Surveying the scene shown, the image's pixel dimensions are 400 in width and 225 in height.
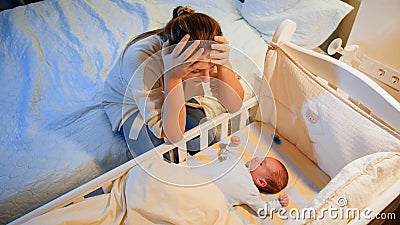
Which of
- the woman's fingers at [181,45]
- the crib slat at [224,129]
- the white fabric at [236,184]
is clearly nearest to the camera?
the woman's fingers at [181,45]

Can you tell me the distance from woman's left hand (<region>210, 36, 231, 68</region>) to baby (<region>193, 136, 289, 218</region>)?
0.36 m

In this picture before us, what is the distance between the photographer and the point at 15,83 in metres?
1.34

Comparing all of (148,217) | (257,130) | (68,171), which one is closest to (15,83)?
(68,171)

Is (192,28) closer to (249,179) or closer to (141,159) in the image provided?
(141,159)

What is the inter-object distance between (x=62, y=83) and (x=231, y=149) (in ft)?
2.61

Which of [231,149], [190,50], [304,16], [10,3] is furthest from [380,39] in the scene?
[10,3]

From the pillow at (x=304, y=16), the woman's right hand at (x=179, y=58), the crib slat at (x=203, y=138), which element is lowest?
the crib slat at (x=203, y=138)

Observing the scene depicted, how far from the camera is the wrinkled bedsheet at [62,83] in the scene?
102cm

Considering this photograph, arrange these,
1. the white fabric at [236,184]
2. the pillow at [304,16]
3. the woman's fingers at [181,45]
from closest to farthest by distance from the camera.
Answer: the woman's fingers at [181,45] → the white fabric at [236,184] → the pillow at [304,16]

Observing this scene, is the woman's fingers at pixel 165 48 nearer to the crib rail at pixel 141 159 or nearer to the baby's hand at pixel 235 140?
the crib rail at pixel 141 159

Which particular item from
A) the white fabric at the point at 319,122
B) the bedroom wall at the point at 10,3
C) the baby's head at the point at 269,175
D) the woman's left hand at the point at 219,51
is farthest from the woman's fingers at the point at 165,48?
the bedroom wall at the point at 10,3

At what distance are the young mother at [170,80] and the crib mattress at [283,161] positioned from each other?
0.16m

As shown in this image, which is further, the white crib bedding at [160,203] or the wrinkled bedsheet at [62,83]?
the wrinkled bedsheet at [62,83]

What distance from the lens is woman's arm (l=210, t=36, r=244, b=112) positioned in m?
0.88
